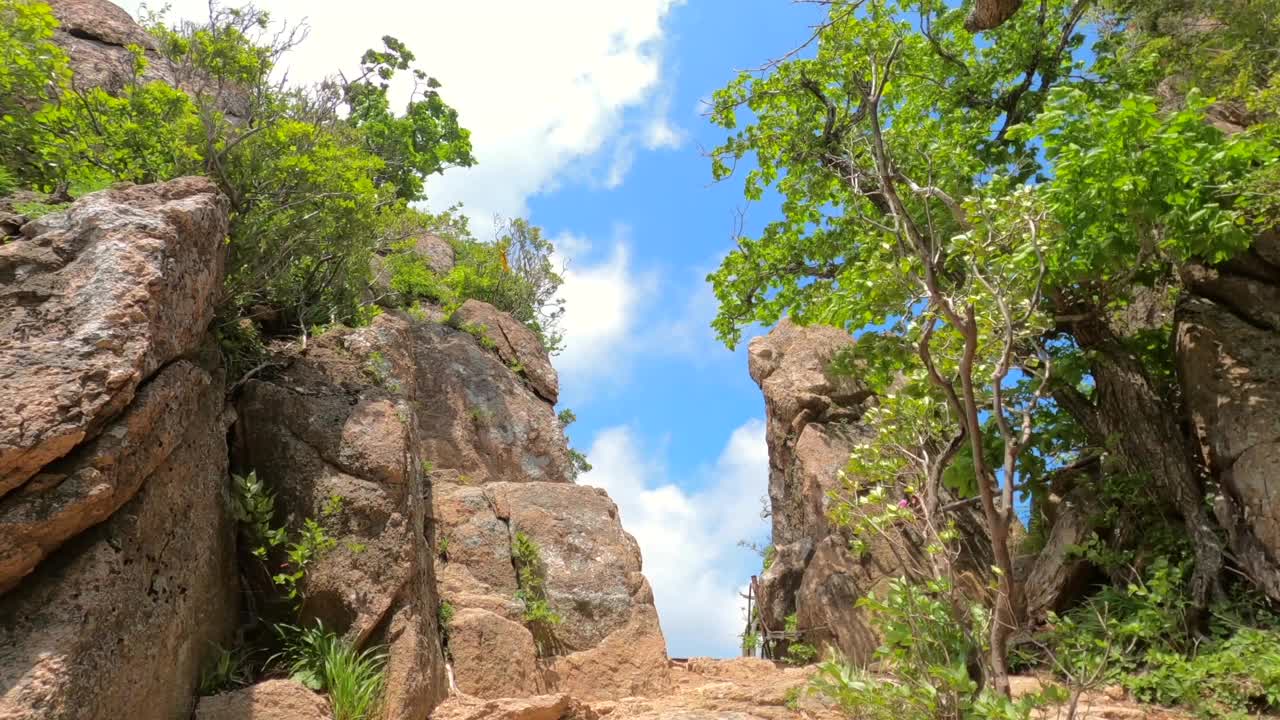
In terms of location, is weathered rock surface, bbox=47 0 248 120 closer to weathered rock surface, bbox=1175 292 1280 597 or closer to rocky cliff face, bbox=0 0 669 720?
rocky cliff face, bbox=0 0 669 720

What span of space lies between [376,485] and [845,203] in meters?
Result: 9.10

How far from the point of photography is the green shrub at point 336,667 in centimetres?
680

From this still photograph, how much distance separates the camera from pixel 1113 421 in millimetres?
9859

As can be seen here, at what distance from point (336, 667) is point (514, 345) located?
1010 centimetres

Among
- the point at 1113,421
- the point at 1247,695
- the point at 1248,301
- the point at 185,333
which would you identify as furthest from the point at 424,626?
the point at 1248,301

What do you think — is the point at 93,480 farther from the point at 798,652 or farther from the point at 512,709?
the point at 798,652

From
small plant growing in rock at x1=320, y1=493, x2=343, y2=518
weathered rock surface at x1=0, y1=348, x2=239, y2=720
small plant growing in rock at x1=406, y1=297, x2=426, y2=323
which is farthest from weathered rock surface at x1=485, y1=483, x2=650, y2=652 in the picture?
small plant growing in rock at x1=406, y1=297, x2=426, y2=323

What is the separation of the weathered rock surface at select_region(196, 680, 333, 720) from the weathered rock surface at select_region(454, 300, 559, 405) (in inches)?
384

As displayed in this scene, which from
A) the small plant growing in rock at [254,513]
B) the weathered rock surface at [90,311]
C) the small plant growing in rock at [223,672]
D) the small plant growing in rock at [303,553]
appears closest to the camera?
the weathered rock surface at [90,311]

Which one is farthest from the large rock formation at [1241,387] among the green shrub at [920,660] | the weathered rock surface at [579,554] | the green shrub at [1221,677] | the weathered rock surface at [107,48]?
the weathered rock surface at [107,48]

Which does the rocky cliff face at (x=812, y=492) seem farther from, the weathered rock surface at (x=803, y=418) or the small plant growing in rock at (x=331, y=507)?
the small plant growing in rock at (x=331, y=507)

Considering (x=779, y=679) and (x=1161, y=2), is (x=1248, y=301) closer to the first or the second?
(x=779, y=679)

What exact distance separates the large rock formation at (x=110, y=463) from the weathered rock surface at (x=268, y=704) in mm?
195

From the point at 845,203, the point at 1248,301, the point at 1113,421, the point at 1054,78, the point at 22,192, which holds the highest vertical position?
the point at 1054,78
